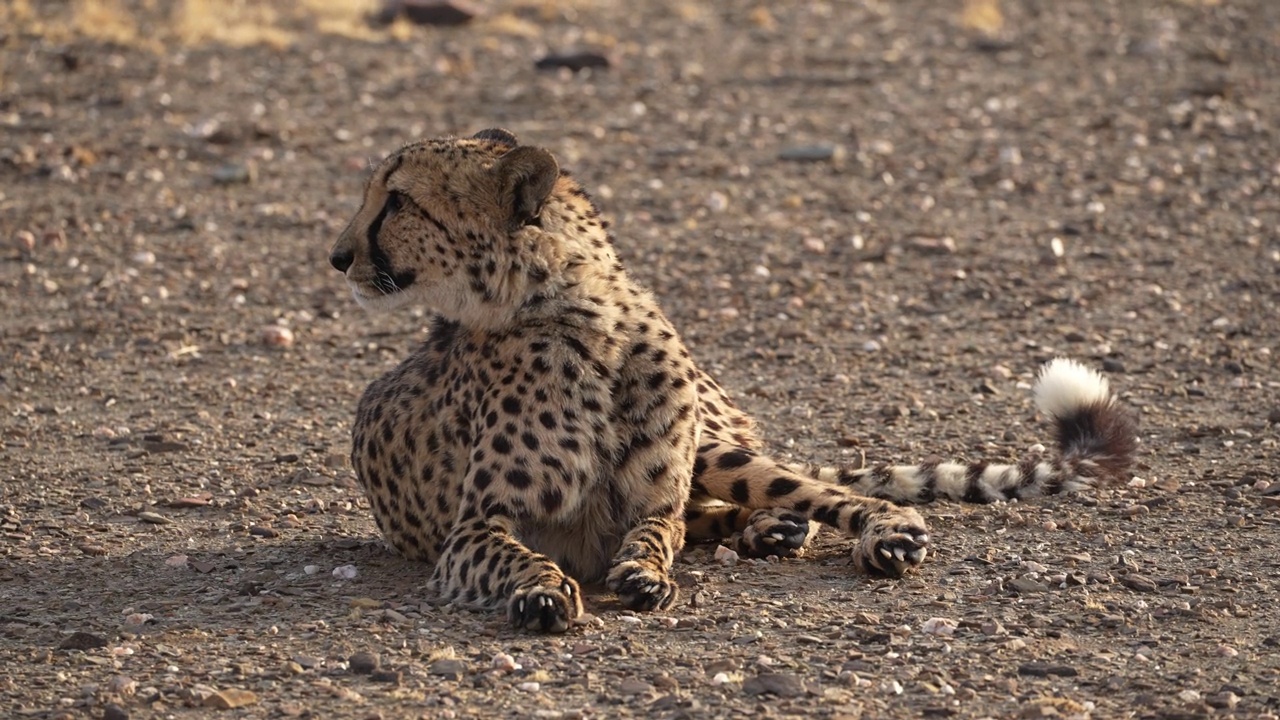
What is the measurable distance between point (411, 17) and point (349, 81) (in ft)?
5.98

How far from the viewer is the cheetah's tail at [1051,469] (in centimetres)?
541

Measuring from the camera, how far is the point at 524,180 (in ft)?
15.4

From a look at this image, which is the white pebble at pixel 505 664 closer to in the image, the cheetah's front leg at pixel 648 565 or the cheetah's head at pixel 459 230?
the cheetah's front leg at pixel 648 565

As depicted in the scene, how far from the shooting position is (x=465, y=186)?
4762 mm

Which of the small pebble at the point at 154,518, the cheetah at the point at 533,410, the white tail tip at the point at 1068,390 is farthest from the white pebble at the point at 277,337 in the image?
the white tail tip at the point at 1068,390

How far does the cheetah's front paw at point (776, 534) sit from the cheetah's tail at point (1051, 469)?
1.48 feet

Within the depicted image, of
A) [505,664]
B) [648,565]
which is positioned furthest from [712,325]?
[505,664]

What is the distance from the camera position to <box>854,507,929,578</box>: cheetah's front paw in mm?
4750

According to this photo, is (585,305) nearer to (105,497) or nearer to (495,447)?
(495,447)

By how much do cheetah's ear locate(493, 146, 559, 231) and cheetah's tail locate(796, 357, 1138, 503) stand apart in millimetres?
1221

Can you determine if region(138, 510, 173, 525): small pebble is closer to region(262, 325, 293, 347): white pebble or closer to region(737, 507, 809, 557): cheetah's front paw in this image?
region(737, 507, 809, 557): cheetah's front paw

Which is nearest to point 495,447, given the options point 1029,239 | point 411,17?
point 1029,239

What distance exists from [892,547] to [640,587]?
68cm

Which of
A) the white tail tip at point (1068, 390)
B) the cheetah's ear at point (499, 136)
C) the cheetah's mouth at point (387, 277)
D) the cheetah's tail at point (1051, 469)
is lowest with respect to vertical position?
the cheetah's tail at point (1051, 469)
